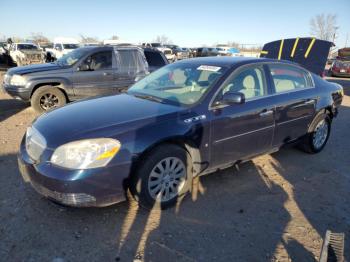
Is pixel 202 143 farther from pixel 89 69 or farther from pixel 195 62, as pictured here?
pixel 89 69

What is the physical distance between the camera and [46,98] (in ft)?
24.8

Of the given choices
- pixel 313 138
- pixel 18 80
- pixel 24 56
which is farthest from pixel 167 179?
pixel 24 56

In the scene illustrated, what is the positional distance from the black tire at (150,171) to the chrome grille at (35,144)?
0.94 m

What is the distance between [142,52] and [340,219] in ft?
21.3

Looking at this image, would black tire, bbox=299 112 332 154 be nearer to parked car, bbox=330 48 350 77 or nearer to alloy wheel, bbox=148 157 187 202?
alloy wheel, bbox=148 157 187 202

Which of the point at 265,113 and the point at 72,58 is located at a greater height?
the point at 72,58

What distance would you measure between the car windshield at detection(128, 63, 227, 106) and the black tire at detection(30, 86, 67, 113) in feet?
12.6

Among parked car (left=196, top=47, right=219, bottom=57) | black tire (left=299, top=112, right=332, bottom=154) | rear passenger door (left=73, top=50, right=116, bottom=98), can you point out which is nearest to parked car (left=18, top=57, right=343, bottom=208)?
black tire (left=299, top=112, right=332, bottom=154)

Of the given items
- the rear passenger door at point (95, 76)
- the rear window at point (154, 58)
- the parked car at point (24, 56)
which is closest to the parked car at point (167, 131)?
the rear passenger door at point (95, 76)

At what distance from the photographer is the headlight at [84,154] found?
2812 millimetres

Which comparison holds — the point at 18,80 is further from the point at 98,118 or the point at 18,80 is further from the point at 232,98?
the point at 232,98

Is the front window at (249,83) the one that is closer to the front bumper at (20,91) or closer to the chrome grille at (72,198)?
the chrome grille at (72,198)

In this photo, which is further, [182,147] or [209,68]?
[209,68]

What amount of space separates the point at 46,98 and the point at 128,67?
2237 millimetres
